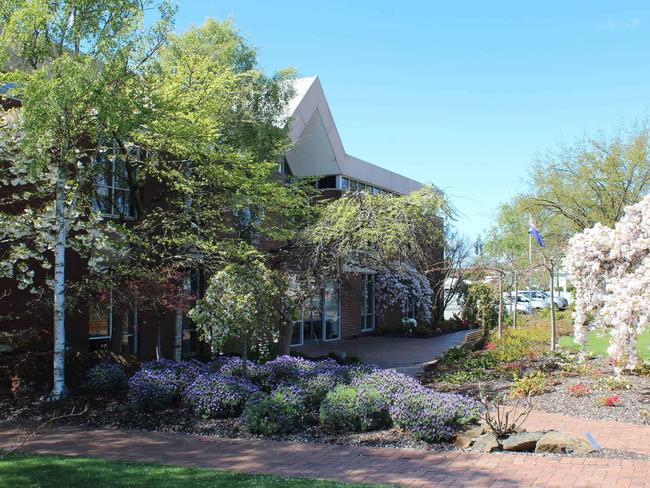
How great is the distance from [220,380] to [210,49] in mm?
10300

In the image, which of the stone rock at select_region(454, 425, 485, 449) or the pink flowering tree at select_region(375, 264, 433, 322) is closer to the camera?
the stone rock at select_region(454, 425, 485, 449)

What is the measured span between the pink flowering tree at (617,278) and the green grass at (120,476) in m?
5.37

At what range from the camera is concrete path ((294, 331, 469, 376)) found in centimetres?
1716

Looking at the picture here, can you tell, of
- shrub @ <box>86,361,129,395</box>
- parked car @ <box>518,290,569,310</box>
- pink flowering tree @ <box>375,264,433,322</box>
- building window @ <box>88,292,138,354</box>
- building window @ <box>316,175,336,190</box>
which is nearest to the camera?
shrub @ <box>86,361,129,395</box>

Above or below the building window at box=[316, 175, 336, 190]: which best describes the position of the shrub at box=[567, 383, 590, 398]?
below

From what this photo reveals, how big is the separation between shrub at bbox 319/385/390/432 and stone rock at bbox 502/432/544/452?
5.66ft

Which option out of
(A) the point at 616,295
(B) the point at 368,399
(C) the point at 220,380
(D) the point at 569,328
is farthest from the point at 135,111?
(D) the point at 569,328

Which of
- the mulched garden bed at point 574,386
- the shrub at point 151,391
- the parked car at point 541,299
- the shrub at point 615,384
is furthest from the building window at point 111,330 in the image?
the parked car at point 541,299

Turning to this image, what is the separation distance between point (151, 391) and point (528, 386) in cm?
623

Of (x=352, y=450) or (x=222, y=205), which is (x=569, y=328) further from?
(x=352, y=450)

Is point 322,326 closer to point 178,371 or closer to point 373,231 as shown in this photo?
point 373,231

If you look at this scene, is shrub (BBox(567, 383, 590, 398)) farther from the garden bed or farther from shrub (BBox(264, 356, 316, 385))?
shrub (BBox(264, 356, 316, 385))

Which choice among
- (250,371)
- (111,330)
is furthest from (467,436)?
(111,330)

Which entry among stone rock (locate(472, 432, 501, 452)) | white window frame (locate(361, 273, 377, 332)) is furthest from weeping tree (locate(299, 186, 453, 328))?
white window frame (locate(361, 273, 377, 332))
